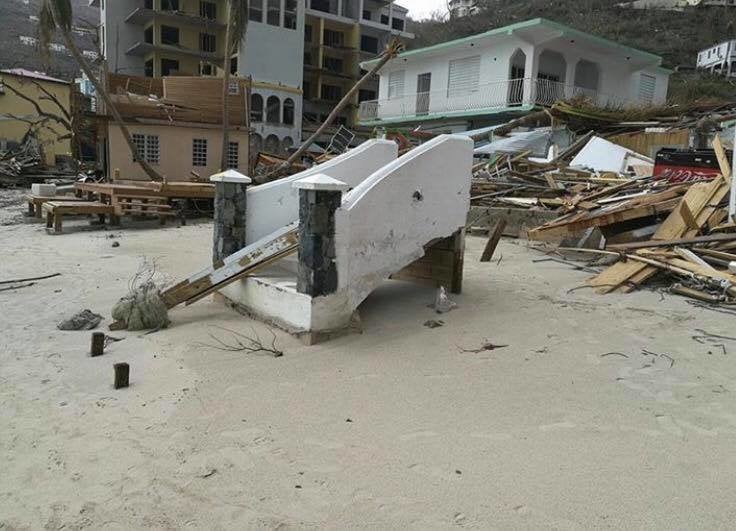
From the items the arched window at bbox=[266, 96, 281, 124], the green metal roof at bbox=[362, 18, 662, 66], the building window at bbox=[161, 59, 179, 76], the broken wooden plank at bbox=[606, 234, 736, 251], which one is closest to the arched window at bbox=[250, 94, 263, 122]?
the arched window at bbox=[266, 96, 281, 124]

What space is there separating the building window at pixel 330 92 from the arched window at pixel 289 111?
36.2 ft

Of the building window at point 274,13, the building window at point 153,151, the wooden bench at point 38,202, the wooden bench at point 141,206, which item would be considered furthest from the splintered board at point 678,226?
the building window at point 274,13

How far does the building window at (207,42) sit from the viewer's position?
147 ft

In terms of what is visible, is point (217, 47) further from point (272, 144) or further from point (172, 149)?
point (172, 149)

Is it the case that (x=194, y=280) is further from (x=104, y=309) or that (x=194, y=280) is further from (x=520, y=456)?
(x=520, y=456)

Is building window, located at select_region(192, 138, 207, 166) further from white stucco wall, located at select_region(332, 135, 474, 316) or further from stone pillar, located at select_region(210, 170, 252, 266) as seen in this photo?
white stucco wall, located at select_region(332, 135, 474, 316)

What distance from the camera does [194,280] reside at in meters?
6.86

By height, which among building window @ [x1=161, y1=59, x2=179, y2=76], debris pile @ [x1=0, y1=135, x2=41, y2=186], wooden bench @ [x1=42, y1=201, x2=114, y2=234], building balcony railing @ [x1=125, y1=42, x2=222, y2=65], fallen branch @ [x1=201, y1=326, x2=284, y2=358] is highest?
building balcony railing @ [x1=125, y1=42, x2=222, y2=65]

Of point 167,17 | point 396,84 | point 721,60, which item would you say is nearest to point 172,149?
point 396,84

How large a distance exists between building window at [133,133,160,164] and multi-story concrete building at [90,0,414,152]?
634 inches

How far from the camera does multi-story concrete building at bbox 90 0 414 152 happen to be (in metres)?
40.8

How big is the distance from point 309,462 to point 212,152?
1975cm

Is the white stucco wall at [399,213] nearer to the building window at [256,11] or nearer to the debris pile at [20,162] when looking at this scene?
the debris pile at [20,162]

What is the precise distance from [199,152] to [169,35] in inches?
1073
